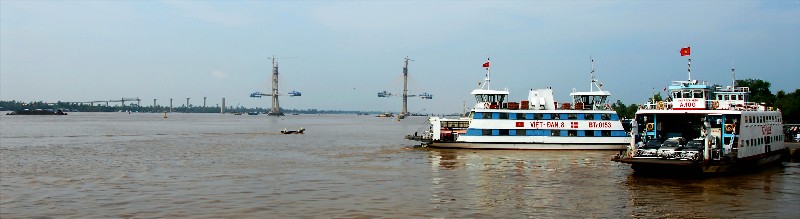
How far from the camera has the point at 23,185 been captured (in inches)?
1261

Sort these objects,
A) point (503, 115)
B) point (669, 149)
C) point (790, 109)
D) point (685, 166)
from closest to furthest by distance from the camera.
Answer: point (685, 166)
point (669, 149)
point (503, 115)
point (790, 109)

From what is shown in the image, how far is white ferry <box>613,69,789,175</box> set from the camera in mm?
33406

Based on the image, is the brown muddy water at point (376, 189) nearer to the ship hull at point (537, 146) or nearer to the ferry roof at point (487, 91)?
the ship hull at point (537, 146)

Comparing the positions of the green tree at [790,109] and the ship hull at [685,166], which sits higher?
the green tree at [790,109]

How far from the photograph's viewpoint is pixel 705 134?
35375mm

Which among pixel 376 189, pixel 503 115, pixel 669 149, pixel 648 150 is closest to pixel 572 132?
pixel 503 115

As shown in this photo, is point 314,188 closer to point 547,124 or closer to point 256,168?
point 256,168

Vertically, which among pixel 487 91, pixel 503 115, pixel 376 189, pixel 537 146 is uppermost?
pixel 487 91

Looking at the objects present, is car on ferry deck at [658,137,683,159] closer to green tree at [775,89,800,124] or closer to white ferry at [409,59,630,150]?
white ferry at [409,59,630,150]

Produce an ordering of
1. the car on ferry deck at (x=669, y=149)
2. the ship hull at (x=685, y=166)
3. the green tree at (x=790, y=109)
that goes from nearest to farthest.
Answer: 1. the ship hull at (x=685, y=166)
2. the car on ferry deck at (x=669, y=149)
3. the green tree at (x=790, y=109)

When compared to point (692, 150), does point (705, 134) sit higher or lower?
higher

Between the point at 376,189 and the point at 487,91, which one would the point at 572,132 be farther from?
the point at 376,189

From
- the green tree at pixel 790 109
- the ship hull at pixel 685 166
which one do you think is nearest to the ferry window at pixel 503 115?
the ship hull at pixel 685 166

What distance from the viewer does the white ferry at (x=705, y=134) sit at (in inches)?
1315
